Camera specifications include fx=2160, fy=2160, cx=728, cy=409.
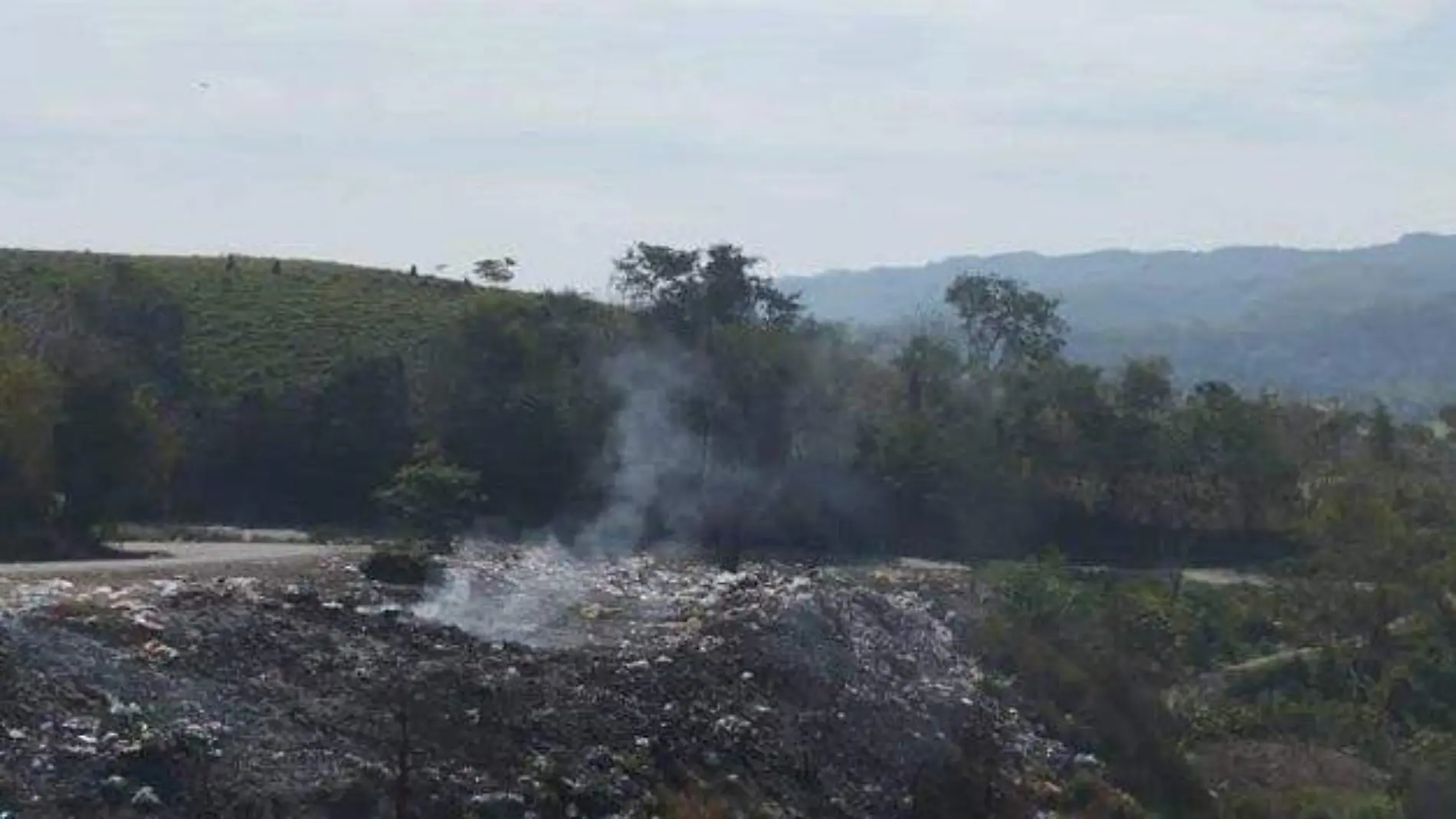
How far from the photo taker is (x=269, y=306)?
61.2 m

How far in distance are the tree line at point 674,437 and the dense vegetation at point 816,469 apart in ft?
0.29

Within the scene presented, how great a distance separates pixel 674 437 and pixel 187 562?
1902 cm

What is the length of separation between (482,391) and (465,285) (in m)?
24.0

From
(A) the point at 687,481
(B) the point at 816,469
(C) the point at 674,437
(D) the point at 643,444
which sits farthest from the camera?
(B) the point at 816,469

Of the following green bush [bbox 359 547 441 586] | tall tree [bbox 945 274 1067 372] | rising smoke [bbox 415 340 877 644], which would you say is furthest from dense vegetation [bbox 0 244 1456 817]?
green bush [bbox 359 547 441 586]

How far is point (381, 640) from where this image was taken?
2408 centimetres

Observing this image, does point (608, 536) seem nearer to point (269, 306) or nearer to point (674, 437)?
point (674, 437)

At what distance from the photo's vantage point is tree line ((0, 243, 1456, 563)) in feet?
→ 120

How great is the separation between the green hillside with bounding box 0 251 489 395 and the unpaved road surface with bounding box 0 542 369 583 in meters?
15.8

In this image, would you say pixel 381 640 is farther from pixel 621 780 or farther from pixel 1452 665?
pixel 1452 665

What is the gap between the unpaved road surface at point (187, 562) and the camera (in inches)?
1037

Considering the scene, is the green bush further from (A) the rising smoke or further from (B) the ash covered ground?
(A) the rising smoke

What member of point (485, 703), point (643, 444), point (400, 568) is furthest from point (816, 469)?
point (485, 703)

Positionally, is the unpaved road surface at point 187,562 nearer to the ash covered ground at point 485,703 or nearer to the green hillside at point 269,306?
the ash covered ground at point 485,703
